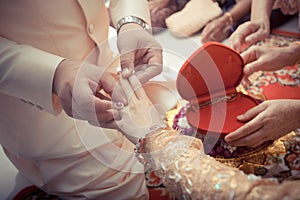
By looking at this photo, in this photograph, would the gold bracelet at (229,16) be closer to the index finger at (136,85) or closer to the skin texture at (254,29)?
the skin texture at (254,29)

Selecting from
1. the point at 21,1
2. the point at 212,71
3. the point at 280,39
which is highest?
the point at 21,1

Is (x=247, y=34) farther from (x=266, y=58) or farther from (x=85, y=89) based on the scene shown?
(x=85, y=89)

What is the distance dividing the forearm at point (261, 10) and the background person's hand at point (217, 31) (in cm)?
13

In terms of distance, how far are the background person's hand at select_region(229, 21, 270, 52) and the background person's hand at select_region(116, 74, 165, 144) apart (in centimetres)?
38

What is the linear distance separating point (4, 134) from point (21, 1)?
292 mm

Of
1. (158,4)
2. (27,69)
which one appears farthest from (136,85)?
(158,4)

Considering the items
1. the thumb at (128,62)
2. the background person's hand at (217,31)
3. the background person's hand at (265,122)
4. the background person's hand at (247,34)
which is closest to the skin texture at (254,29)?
the background person's hand at (247,34)

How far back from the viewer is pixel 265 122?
705 millimetres

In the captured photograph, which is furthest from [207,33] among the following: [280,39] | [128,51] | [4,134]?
[4,134]

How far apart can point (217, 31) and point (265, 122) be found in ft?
2.16

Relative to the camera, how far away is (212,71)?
73 cm

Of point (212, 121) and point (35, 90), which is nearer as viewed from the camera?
point (35, 90)

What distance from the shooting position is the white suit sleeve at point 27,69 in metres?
0.56

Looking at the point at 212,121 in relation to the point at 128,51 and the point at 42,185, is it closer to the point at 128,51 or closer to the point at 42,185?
the point at 128,51
